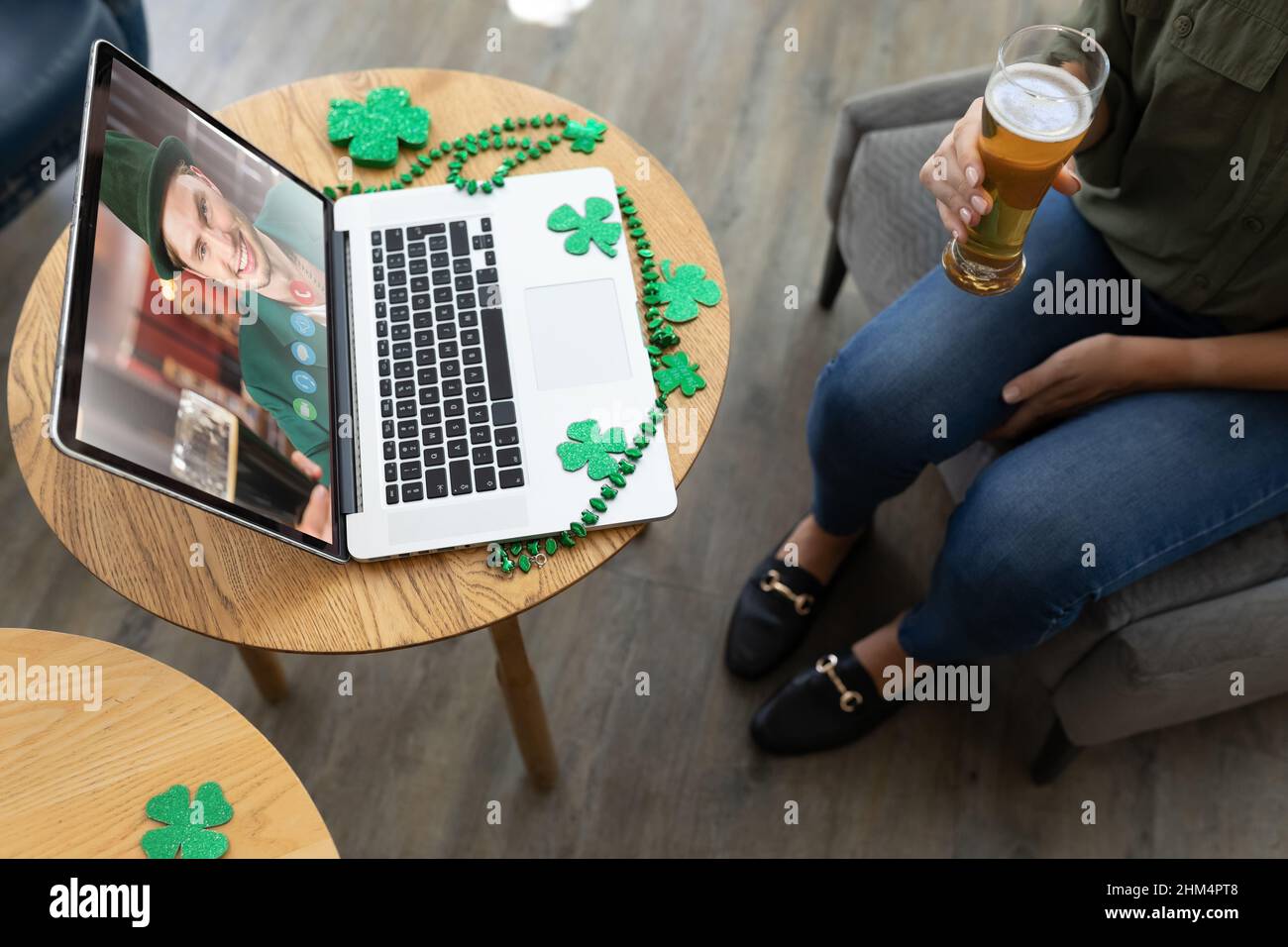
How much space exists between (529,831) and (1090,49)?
1143 millimetres

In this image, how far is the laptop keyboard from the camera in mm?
1016

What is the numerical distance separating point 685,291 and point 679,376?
0.36 ft

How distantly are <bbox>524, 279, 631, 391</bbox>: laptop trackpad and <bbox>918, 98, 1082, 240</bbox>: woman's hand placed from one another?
0.35m

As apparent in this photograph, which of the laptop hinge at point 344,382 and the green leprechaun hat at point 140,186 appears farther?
the laptop hinge at point 344,382

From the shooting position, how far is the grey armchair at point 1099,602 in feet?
3.79

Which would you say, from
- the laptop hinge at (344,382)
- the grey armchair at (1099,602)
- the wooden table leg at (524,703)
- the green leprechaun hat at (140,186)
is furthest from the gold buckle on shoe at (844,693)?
the green leprechaun hat at (140,186)

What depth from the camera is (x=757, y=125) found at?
204cm

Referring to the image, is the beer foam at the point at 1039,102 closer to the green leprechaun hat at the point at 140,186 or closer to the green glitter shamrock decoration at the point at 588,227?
the green glitter shamrock decoration at the point at 588,227

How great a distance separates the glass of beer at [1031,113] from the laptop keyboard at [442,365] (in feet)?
1.63

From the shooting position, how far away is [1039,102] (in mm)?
924

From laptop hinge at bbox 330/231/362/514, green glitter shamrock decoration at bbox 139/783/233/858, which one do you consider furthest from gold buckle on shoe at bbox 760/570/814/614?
green glitter shamrock decoration at bbox 139/783/233/858

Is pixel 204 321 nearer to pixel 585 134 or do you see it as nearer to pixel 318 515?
pixel 318 515
